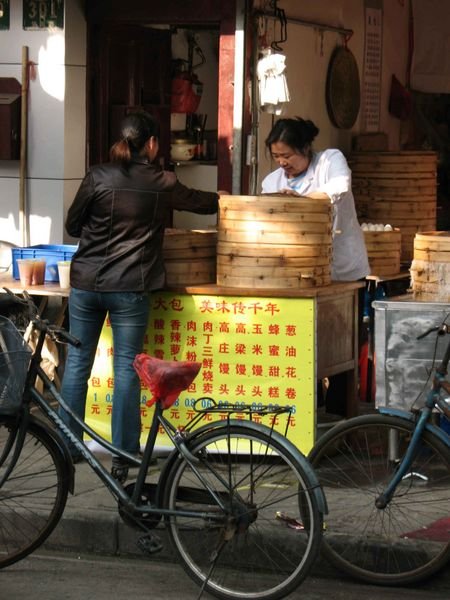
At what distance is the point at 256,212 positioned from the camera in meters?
7.06

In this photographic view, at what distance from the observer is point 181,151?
36.0 ft

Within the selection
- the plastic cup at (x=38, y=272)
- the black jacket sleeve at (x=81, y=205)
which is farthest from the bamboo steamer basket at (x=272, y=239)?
the plastic cup at (x=38, y=272)

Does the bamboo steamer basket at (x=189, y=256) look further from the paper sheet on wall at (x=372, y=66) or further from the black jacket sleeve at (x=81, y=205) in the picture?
the paper sheet on wall at (x=372, y=66)

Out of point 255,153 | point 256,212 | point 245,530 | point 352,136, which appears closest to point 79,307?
point 256,212

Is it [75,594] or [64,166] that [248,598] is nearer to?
[75,594]

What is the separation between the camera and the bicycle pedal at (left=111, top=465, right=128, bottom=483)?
5883 millimetres

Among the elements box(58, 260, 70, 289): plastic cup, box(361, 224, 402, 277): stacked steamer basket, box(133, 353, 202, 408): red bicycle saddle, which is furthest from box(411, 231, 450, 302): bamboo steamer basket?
box(361, 224, 402, 277): stacked steamer basket

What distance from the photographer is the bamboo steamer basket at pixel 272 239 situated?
7047 mm

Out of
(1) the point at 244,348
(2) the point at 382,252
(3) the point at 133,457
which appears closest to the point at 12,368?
(3) the point at 133,457

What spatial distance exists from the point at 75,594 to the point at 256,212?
247 centimetres

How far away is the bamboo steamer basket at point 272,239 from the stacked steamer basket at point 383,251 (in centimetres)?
237

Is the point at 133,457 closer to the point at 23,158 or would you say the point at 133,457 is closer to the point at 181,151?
the point at 23,158

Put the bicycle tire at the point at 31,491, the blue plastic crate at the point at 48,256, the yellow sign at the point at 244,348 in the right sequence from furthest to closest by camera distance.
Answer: the blue plastic crate at the point at 48,256, the yellow sign at the point at 244,348, the bicycle tire at the point at 31,491

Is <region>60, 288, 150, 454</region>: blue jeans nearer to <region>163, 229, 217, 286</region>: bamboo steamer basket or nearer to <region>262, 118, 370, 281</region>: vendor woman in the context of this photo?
<region>163, 229, 217, 286</region>: bamboo steamer basket
